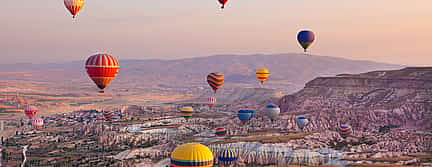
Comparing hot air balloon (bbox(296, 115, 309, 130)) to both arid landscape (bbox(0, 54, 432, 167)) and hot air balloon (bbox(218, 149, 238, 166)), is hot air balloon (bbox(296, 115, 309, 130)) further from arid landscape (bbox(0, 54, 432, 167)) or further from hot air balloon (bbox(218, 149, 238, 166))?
hot air balloon (bbox(218, 149, 238, 166))

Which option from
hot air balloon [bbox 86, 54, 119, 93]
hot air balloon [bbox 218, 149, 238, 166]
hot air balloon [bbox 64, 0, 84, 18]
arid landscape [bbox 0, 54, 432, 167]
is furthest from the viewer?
arid landscape [bbox 0, 54, 432, 167]

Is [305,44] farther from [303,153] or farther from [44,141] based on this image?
[44,141]

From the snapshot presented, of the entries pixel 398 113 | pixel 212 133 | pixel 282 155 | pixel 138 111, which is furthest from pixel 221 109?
pixel 282 155

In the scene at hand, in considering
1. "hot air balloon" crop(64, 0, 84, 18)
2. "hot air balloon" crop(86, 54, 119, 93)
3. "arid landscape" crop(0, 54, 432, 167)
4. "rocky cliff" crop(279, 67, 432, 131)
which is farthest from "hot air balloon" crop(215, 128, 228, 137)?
"hot air balloon" crop(86, 54, 119, 93)

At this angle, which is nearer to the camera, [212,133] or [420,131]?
[420,131]

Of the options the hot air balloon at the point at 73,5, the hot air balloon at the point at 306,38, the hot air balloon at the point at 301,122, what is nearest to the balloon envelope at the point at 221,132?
the hot air balloon at the point at 301,122
